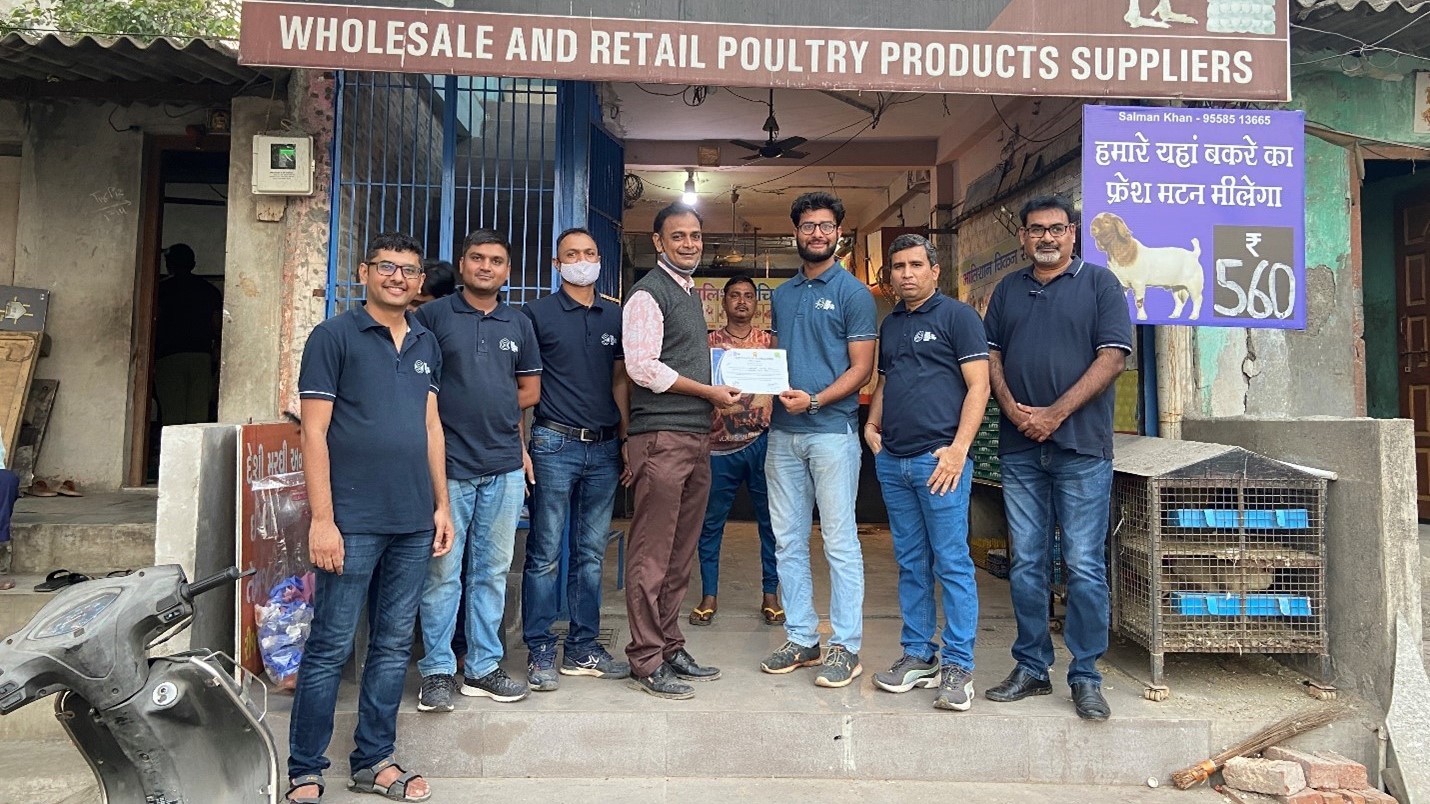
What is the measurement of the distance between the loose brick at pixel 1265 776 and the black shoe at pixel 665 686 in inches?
91.5

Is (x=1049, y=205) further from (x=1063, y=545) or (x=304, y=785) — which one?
(x=304, y=785)

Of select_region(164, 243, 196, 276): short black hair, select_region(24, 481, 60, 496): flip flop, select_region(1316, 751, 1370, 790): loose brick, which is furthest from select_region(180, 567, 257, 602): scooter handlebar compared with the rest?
select_region(164, 243, 196, 276): short black hair

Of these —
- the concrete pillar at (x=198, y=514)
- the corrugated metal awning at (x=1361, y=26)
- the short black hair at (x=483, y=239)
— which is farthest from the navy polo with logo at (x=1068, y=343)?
the concrete pillar at (x=198, y=514)

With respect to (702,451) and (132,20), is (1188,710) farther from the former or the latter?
(132,20)

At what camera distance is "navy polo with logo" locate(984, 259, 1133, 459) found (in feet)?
11.9

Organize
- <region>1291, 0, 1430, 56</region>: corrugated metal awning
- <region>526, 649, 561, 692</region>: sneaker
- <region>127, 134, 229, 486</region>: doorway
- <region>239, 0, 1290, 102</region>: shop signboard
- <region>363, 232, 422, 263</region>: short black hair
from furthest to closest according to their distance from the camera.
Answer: <region>127, 134, 229, 486</region>: doorway < <region>1291, 0, 1430, 56</region>: corrugated metal awning < <region>239, 0, 1290, 102</region>: shop signboard < <region>526, 649, 561, 692</region>: sneaker < <region>363, 232, 422, 263</region>: short black hair

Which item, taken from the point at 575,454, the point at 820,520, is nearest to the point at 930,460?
the point at 820,520

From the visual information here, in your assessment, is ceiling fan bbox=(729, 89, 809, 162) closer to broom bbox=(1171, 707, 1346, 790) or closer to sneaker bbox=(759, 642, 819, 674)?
sneaker bbox=(759, 642, 819, 674)

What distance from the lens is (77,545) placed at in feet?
16.7

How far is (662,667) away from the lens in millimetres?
3799

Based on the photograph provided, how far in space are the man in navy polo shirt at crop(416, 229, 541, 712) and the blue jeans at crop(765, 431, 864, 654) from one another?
123 cm

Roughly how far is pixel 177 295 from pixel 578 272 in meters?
5.57

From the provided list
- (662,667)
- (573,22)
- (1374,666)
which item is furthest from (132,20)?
(1374,666)

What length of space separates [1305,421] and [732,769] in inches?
131
